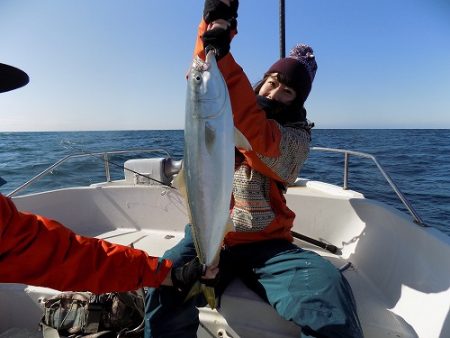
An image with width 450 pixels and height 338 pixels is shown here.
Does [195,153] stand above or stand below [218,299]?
above

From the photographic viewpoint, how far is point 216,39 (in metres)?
1.61

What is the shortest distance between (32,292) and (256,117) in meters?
2.24

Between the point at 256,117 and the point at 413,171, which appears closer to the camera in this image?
the point at 256,117

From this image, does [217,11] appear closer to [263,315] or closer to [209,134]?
[209,134]

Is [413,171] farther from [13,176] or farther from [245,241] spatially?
[13,176]

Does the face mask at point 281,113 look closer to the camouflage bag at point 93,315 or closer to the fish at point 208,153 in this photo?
the fish at point 208,153

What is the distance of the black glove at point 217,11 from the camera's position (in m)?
1.64

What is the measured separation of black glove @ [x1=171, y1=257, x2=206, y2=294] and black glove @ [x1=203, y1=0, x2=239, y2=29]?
1335 millimetres

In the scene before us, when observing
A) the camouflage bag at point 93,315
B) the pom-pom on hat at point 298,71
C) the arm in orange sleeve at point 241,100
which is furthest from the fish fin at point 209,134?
the camouflage bag at point 93,315

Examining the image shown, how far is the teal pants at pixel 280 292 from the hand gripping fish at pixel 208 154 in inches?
25.0

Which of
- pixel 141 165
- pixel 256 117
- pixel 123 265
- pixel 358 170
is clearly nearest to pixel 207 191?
pixel 256 117

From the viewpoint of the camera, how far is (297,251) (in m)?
2.15

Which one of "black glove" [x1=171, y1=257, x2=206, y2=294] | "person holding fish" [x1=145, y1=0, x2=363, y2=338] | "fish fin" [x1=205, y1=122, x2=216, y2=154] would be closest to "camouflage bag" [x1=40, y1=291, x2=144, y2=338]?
"person holding fish" [x1=145, y1=0, x2=363, y2=338]

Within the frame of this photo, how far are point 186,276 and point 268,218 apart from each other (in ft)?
2.48
